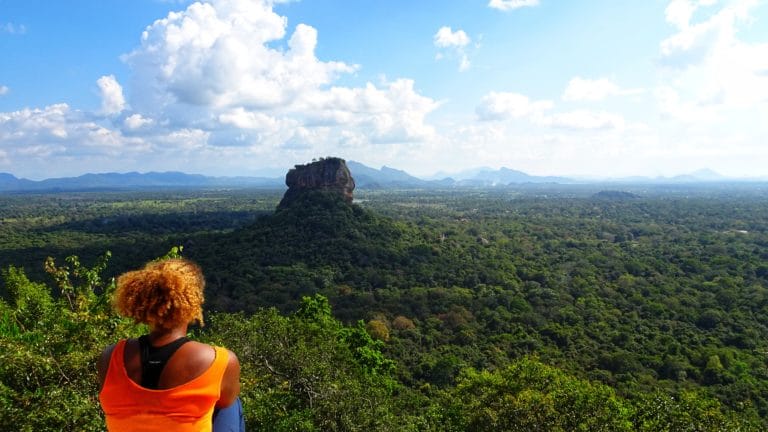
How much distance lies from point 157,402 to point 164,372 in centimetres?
16

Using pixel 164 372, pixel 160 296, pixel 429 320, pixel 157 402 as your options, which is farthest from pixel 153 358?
pixel 429 320

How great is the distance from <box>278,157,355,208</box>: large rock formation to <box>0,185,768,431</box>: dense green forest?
2.94 m

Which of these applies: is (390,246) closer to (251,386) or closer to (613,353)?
(613,353)

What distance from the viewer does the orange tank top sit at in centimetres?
242

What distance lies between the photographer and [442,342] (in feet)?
113

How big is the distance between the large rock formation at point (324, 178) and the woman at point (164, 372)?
6435 cm

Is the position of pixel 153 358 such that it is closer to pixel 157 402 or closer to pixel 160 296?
pixel 157 402

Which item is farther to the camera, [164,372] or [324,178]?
[324,178]

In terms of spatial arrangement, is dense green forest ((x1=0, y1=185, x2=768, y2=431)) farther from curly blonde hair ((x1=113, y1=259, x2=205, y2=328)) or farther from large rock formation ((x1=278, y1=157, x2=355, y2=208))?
curly blonde hair ((x1=113, y1=259, x2=205, y2=328))

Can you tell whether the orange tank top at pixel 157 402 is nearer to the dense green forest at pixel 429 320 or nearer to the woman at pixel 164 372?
the woman at pixel 164 372

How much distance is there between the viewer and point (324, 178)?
67375 millimetres

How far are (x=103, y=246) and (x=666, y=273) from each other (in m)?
70.2

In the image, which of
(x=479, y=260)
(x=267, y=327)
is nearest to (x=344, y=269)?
(x=479, y=260)

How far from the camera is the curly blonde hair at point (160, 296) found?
8.71 ft
